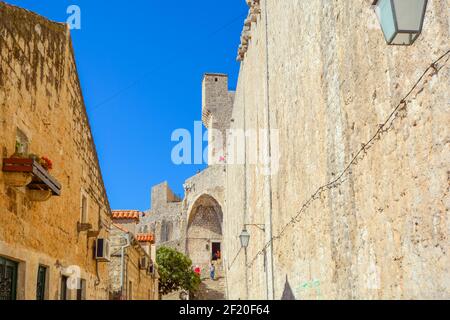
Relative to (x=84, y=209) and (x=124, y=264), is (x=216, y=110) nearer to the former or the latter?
(x=124, y=264)

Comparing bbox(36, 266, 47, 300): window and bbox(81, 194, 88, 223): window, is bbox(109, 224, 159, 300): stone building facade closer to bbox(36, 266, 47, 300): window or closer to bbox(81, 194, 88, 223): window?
bbox(81, 194, 88, 223): window

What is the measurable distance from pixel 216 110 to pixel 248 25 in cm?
3454

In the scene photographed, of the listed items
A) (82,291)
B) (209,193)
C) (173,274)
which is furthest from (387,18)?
(209,193)

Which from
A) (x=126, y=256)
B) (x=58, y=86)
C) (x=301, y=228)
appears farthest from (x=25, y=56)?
(x=126, y=256)

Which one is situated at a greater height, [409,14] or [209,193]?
[209,193]

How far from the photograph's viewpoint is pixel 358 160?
19.1 ft

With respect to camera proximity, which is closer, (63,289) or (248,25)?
(63,289)

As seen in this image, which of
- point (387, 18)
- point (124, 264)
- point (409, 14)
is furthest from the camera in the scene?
point (124, 264)

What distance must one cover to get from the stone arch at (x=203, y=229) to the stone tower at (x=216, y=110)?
14.1ft

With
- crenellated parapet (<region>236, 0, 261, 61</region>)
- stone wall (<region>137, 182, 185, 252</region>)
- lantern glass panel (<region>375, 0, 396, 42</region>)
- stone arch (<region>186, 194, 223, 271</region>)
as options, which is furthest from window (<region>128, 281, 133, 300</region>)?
stone wall (<region>137, 182, 185, 252</region>)

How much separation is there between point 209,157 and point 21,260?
4599 centimetres

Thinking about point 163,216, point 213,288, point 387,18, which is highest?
point 163,216

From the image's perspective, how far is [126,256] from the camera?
48.4 ft
